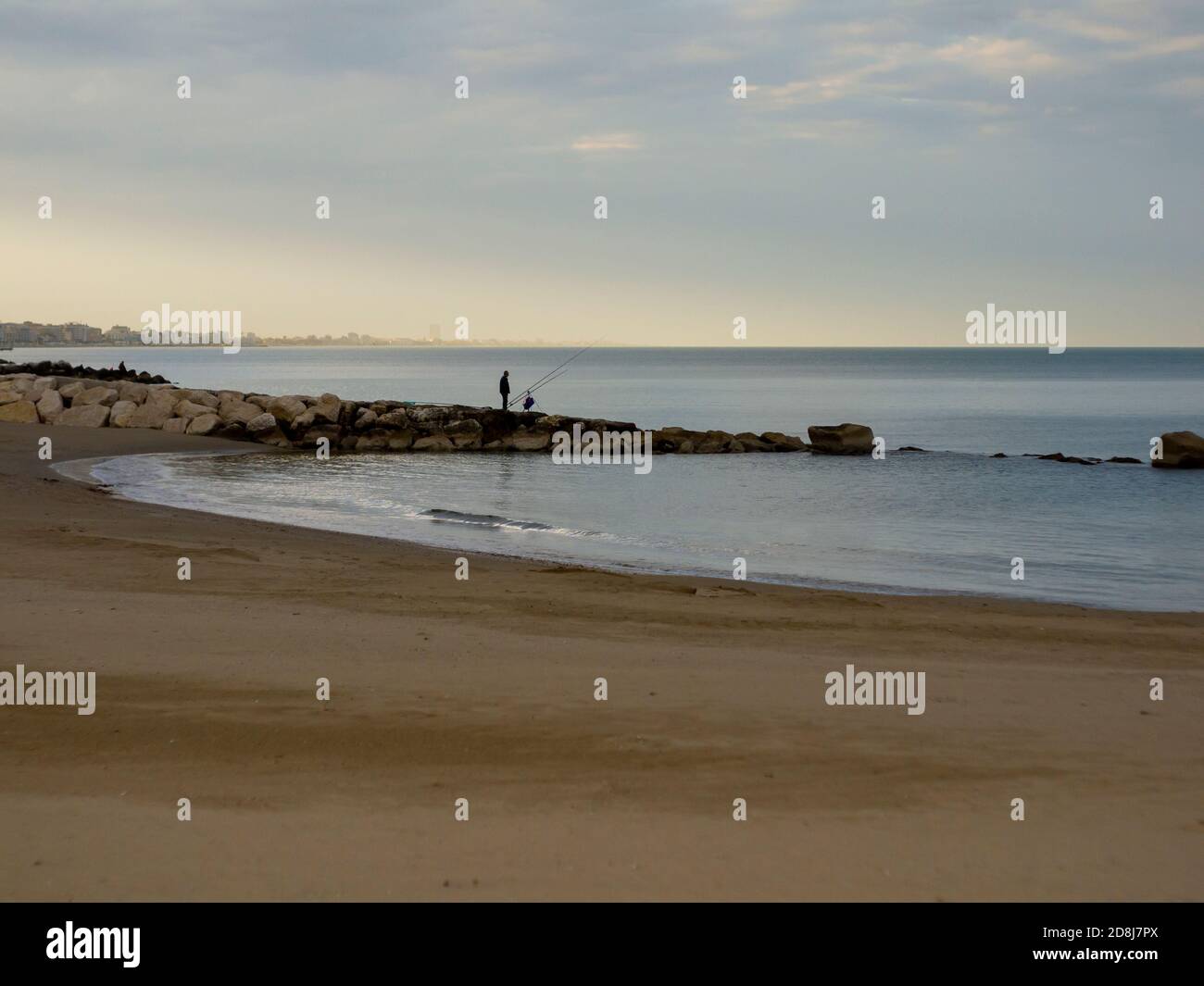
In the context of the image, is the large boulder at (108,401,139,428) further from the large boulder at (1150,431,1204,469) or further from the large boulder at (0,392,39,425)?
the large boulder at (1150,431,1204,469)

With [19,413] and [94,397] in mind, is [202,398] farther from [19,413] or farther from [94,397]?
[19,413]

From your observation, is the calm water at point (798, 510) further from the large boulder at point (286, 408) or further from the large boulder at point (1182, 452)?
the large boulder at point (286, 408)

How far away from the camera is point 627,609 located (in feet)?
37.1

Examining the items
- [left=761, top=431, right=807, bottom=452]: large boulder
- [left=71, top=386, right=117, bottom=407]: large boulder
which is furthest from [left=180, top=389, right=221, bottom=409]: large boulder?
[left=761, top=431, right=807, bottom=452]: large boulder

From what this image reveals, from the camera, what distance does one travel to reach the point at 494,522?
20.8 m

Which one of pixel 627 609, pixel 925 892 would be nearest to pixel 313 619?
pixel 627 609

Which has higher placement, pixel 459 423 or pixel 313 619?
pixel 459 423

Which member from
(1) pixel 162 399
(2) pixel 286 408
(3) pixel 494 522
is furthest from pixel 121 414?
(3) pixel 494 522

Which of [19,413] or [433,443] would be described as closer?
[19,413]

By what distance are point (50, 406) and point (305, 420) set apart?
8356mm

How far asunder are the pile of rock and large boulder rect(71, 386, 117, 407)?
32mm

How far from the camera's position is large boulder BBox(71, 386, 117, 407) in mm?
37156
